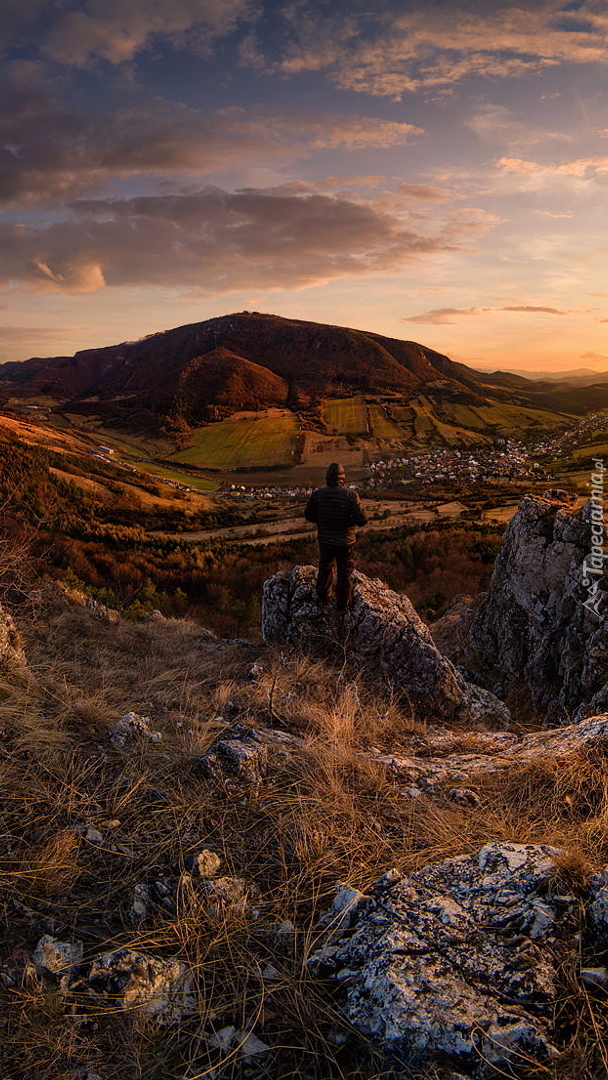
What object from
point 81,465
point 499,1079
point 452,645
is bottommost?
point 452,645

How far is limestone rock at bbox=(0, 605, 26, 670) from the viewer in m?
5.15

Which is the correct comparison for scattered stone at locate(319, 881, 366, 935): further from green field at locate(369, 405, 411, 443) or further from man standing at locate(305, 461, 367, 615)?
green field at locate(369, 405, 411, 443)

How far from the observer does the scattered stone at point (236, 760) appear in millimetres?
3650

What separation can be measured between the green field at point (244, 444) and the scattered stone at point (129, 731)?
320 ft

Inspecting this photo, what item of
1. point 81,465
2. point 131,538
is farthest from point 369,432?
point 131,538

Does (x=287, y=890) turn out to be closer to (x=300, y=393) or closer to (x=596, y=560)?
(x=596, y=560)

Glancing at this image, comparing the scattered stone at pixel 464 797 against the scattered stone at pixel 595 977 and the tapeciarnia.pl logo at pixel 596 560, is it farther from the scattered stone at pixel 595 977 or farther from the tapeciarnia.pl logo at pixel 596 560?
the tapeciarnia.pl logo at pixel 596 560

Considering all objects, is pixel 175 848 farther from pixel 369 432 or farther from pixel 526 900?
pixel 369 432

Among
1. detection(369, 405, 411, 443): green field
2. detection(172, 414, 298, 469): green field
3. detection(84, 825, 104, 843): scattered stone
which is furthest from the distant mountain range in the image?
detection(84, 825, 104, 843): scattered stone

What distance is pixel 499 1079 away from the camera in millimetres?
1663

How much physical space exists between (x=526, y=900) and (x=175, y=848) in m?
1.89

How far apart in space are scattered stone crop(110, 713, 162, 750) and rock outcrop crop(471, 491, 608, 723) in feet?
20.2

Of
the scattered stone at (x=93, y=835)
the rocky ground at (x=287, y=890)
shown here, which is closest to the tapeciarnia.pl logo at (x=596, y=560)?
the rocky ground at (x=287, y=890)

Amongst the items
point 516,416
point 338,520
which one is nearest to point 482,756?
point 338,520
